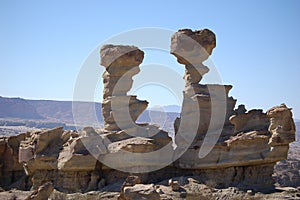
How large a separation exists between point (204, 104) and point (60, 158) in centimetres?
853

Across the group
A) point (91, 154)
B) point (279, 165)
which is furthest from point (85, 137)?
point (279, 165)

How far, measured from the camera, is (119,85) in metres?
27.1

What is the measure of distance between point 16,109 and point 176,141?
143 meters

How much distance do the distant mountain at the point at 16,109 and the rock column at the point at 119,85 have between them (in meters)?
136

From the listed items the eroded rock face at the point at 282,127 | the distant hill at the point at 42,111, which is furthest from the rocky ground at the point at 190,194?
the distant hill at the point at 42,111

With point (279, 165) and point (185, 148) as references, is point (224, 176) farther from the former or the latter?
point (279, 165)

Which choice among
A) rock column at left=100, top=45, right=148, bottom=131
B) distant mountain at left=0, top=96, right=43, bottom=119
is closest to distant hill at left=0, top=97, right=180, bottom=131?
distant mountain at left=0, top=96, right=43, bottom=119

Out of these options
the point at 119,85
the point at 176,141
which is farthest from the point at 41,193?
the point at 119,85

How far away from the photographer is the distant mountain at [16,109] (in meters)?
157

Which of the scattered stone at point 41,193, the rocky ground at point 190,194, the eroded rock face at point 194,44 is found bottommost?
the rocky ground at point 190,194

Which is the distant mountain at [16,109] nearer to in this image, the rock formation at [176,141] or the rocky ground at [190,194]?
the rock formation at [176,141]

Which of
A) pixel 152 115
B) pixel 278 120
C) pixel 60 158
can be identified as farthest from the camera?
pixel 152 115

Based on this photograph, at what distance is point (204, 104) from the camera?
25.8 metres

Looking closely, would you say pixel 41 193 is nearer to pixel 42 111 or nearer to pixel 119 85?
pixel 119 85
